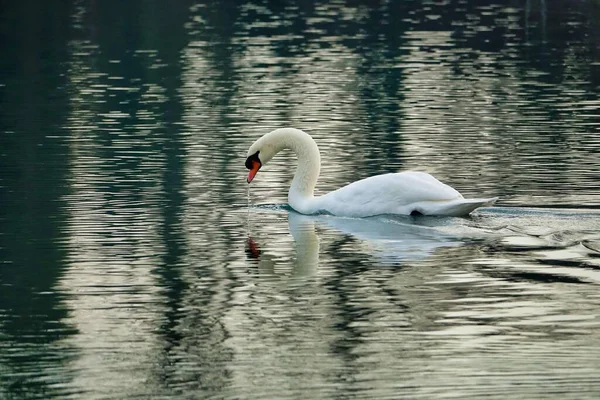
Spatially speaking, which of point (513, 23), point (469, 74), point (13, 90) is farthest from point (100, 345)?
point (513, 23)

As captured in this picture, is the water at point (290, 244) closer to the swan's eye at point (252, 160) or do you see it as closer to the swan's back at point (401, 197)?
the swan's back at point (401, 197)

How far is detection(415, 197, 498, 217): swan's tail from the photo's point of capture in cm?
1582

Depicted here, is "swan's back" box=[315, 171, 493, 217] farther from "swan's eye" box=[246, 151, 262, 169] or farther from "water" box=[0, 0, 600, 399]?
"swan's eye" box=[246, 151, 262, 169]

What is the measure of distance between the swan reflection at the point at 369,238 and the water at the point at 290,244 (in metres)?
0.05

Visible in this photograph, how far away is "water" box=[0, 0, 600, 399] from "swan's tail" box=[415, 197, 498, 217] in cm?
12

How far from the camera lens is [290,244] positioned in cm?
1523

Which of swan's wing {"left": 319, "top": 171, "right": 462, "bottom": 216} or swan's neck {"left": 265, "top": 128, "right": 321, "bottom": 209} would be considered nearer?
swan's wing {"left": 319, "top": 171, "right": 462, "bottom": 216}

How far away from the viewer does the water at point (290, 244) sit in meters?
10.1

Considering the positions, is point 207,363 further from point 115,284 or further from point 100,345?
point 115,284

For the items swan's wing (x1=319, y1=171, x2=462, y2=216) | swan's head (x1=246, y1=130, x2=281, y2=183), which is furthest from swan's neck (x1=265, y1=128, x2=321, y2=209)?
swan's wing (x1=319, y1=171, x2=462, y2=216)

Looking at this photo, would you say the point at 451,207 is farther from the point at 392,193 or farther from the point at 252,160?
the point at 252,160

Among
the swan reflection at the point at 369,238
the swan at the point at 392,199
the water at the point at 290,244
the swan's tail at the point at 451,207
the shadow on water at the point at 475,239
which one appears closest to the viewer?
the water at the point at 290,244

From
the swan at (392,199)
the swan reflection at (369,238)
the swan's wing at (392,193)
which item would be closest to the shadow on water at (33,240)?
the swan reflection at (369,238)

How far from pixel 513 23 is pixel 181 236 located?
42.7m
